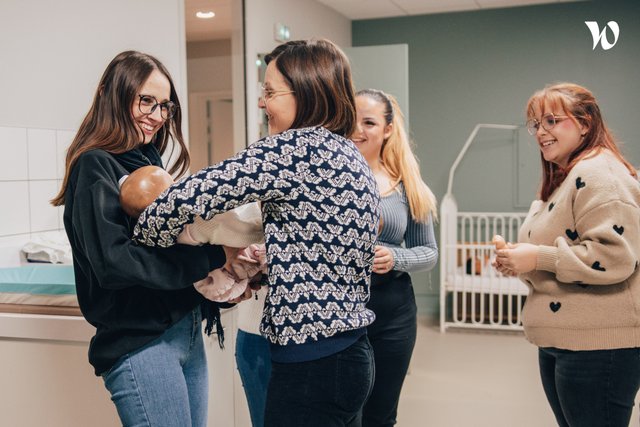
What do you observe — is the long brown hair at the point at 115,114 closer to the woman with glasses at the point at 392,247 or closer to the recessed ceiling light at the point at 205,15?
the woman with glasses at the point at 392,247

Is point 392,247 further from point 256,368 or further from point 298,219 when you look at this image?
point 298,219

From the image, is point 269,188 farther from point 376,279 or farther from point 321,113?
point 376,279

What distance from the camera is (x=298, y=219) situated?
3.50 ft

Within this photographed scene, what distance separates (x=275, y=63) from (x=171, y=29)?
2.24 meters

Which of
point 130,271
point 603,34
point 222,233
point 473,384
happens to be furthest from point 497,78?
point 130,271

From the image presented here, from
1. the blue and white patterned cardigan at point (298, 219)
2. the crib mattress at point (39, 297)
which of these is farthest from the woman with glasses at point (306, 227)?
the crib mattress at point (39, 297)

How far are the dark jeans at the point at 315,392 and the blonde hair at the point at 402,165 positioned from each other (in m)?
0.89

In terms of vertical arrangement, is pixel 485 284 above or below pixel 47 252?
below

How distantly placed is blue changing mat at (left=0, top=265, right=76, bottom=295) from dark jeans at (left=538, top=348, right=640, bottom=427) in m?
1.23

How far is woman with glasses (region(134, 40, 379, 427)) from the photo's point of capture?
1033mm

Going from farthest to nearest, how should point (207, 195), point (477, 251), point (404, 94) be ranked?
point (477, 251) < point (404, 94) < point (207, 195)

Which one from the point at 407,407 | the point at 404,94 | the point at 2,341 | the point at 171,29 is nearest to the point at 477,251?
the point at 404,94

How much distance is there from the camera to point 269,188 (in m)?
1.03

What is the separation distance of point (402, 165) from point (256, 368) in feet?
2.73
